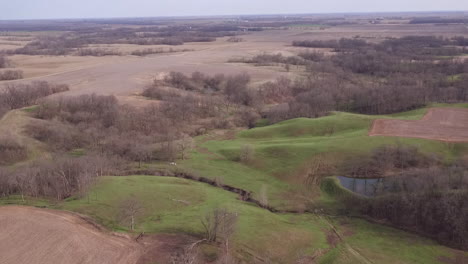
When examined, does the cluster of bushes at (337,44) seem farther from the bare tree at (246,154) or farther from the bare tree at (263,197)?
the bare tree at (263,197)

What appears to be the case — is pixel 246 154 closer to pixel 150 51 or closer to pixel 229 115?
pixel 229 115

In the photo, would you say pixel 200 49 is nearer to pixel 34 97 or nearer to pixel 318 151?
pixel 34 97

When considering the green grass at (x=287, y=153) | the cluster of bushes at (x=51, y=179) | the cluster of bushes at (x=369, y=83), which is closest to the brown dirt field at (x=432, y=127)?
the green grass at (x=287, y=153)

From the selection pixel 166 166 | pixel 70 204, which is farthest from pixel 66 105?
pixel 70 204

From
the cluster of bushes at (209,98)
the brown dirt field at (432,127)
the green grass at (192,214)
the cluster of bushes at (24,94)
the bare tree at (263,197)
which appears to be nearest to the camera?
the green grass at (192,214)

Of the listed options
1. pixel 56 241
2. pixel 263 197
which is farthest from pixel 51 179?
pixel 263 197
